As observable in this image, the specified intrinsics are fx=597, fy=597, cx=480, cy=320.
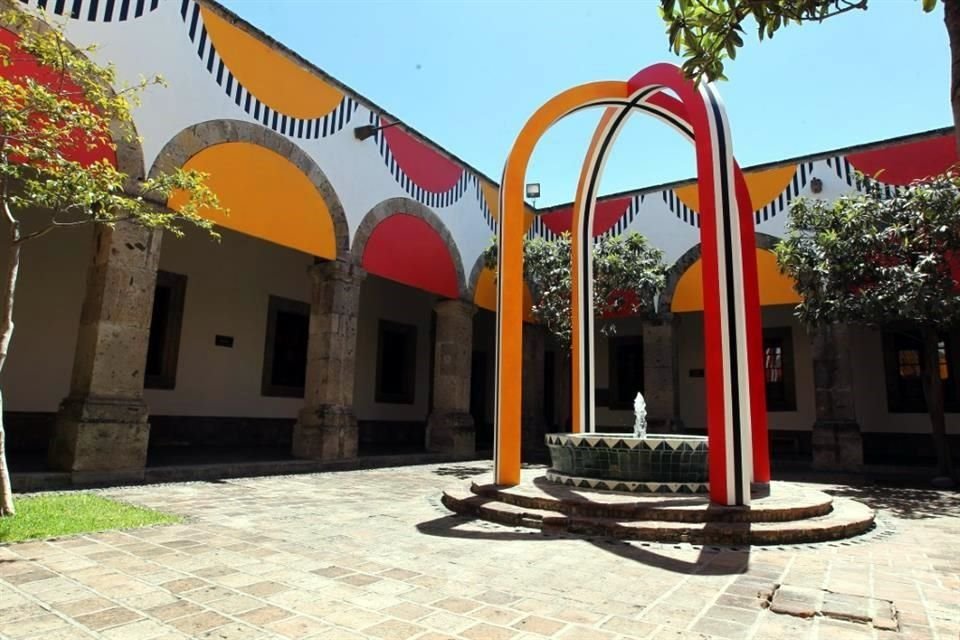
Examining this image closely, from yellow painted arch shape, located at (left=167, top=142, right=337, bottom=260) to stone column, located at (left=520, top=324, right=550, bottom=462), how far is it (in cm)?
595

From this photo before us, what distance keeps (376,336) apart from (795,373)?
9.76 meters

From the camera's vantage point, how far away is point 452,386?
1222 centimetres

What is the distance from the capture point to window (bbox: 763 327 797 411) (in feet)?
45.2

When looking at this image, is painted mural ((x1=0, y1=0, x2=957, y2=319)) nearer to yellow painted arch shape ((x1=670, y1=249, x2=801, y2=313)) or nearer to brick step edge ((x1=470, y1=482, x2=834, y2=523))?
yellow painted arch shape ((x1=670, y1=249, x2=801, y2=313))

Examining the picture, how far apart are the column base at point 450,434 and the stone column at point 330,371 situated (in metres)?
2.68

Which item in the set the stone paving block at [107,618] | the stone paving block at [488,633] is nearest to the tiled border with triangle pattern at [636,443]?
the stone paving block at [488,633]

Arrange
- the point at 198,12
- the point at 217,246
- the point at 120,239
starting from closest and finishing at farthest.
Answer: the point at 120,239, the point at 198,12, the point at 217,246

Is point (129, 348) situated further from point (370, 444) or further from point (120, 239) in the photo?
point (370, 444)

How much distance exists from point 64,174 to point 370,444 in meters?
9.79

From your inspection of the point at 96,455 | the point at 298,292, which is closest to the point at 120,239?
the point at 96,455

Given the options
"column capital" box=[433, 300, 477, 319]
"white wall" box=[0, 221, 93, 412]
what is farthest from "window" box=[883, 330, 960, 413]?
"white wall" box=[0, 221, 93, 412]

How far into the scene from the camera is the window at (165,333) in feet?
33.6

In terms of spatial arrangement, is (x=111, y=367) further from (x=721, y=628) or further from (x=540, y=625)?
(x=721, y=628)

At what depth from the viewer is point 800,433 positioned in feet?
44.6
